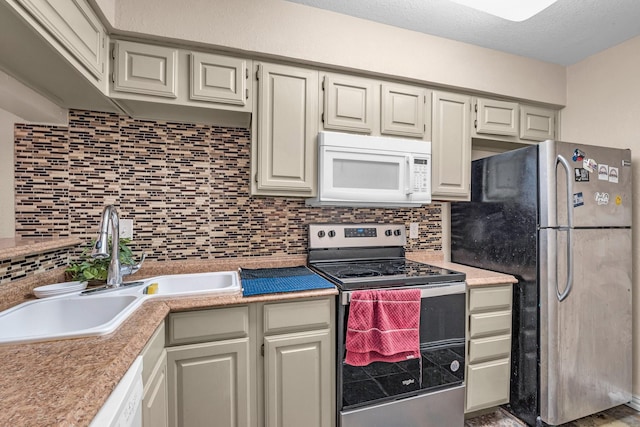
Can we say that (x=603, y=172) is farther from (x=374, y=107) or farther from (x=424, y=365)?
(x=424, y=365)

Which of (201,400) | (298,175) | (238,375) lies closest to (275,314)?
(238,375)

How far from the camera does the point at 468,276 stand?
6.00 feet

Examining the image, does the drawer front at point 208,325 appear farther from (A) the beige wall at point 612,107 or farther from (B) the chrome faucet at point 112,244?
(A) the beige wall at point 612,107

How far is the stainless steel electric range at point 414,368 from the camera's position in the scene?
1.48m

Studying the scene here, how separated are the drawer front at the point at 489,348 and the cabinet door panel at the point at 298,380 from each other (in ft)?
2.97

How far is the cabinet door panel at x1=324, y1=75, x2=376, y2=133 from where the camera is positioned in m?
1.75

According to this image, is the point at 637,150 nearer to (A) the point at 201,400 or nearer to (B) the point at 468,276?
(B) the point at 468,276

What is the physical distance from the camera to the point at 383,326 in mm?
1472

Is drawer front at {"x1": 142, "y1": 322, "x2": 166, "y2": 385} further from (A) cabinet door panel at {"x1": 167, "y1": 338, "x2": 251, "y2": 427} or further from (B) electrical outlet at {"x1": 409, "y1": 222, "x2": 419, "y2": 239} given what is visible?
(B) electrical outlet at {"x1": 409, "y1": 222, "x2": 419, "y2": 239}

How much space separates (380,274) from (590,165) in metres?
1.40

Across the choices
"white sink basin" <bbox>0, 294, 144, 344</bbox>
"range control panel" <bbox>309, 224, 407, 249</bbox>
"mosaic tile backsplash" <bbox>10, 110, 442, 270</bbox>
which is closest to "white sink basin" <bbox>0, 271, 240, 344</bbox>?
"white sink basin" <bbox>0, 294, 144, 344</bbox>

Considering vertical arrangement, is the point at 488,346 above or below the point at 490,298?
below

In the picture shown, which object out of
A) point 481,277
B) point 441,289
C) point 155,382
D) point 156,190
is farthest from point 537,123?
point 155,382

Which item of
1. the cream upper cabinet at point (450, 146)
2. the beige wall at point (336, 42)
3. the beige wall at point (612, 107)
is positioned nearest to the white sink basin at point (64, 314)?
the beige wall at point (336, 42)
